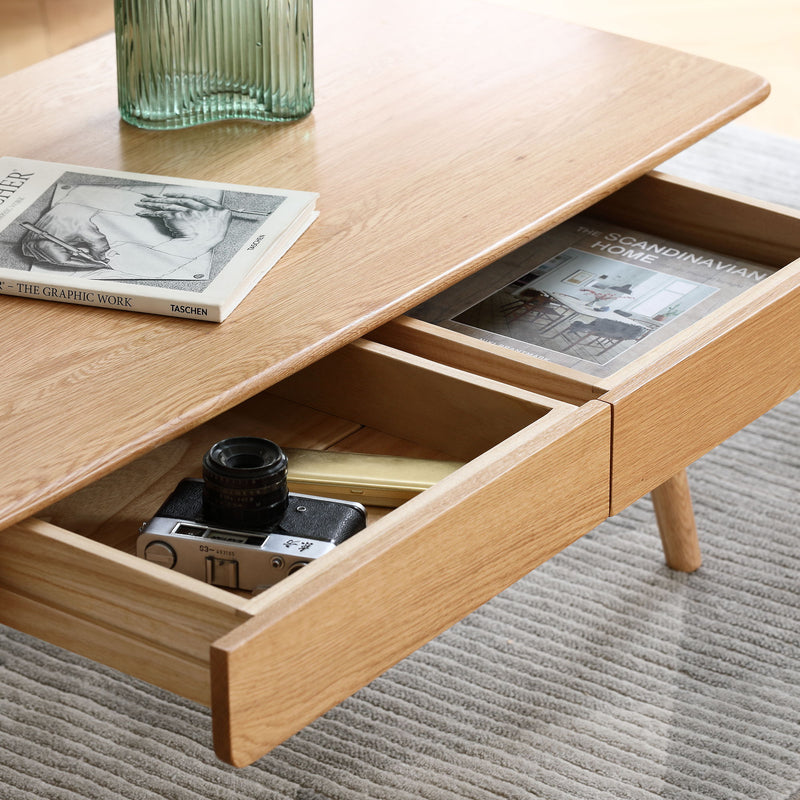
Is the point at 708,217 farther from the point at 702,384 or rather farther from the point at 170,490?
the point at 170,490

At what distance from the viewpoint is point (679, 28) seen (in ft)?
11.0

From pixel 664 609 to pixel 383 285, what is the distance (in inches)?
24.1

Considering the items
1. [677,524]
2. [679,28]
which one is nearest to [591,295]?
[677,524]

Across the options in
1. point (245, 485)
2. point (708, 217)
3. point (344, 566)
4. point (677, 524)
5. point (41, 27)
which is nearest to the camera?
point (344, 566)

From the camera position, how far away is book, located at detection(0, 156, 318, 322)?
0.99m

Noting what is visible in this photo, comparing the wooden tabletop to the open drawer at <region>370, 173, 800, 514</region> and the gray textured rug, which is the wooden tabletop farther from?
the gray textured rug

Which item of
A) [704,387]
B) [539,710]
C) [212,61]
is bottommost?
[539,710]

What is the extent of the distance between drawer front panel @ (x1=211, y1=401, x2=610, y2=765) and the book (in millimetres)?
261

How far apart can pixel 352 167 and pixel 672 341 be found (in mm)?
385

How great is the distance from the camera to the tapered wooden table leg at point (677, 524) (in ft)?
4.76

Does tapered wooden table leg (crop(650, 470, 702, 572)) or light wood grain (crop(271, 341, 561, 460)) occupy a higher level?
light wood grain (crop(271, 341, 561, 460))

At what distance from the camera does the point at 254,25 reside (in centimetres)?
128

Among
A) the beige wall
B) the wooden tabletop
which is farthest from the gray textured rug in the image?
the beige wall

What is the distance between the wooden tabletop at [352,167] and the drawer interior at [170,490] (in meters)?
0.05
